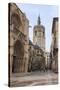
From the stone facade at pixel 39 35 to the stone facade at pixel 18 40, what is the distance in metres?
0.09

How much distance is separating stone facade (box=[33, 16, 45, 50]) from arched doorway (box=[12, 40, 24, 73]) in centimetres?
17

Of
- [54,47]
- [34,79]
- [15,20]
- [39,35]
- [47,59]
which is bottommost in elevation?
[34,79]

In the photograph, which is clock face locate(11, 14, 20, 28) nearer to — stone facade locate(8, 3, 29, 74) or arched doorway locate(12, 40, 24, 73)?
stone facade locate(8, 3, 29, 74)

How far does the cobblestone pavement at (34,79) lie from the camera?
2.04m

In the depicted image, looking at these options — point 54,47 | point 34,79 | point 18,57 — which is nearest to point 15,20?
point 18,57

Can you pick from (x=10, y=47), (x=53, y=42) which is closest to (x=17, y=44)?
(x=10, y=47)

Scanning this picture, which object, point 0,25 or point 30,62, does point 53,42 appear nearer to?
point 30,62

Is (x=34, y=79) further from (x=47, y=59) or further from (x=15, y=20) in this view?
(x=15, y=20)

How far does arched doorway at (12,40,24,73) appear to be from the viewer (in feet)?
6.73

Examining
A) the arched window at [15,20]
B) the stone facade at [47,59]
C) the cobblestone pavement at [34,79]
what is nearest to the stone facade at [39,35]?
the stone facade at [47,59]

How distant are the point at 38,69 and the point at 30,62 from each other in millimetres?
116

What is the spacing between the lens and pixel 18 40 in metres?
2.07

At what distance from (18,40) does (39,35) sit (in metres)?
0.24

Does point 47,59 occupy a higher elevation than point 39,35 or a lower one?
lower
